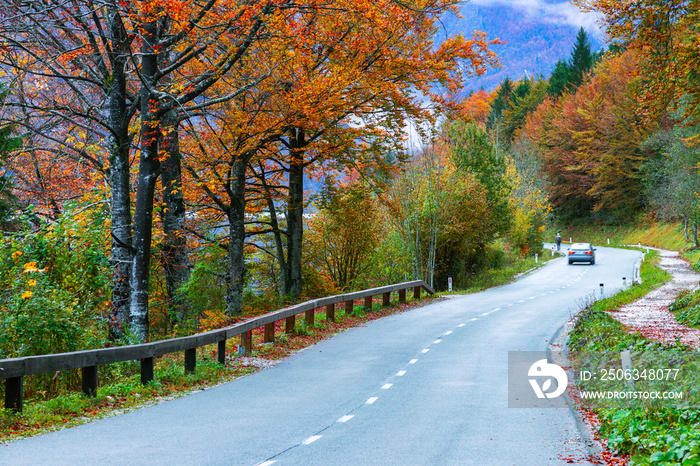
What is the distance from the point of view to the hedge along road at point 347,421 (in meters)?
6.29

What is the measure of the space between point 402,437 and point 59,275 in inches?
307

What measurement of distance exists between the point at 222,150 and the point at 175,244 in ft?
11.6

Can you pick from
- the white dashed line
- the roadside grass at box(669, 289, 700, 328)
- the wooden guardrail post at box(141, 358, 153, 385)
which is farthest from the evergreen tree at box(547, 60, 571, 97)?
the white dashed line

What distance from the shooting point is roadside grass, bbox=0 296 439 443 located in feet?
25.1

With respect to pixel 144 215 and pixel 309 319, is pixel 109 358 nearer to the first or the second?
pixel 144 215

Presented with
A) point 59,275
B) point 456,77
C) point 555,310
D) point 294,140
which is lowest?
point 555,310

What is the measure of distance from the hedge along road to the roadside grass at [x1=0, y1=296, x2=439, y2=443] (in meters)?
0.39

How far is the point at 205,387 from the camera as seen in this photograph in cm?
1029

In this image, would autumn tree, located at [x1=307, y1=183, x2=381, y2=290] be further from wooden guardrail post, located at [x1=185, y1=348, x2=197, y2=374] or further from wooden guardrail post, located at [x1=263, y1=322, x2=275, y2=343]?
wooden guardrail post, located at [x1=185, y1=348, x2=197, y2=374]

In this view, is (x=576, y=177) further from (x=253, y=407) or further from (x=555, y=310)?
(x=253, y=407)

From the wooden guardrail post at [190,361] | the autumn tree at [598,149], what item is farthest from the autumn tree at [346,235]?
the autumn tree at [598,149]

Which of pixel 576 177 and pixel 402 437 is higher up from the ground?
pixel 576 177

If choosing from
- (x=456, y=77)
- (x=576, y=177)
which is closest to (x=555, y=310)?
(x=456, y=77)

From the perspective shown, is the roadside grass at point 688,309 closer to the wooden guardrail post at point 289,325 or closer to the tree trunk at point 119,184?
the wooden guardrail post at point 289,325
